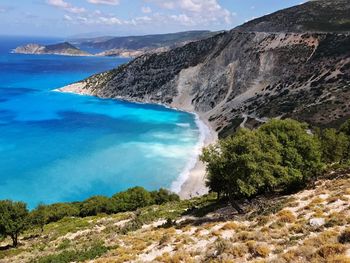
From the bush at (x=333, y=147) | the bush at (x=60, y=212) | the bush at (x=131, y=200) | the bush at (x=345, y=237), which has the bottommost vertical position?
the bush at (x=60, y=212)

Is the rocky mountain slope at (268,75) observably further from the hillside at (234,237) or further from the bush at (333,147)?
the hillside at (234,237)

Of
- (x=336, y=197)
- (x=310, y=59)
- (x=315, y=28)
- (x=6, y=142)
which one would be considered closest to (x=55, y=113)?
(x=6, y=142)

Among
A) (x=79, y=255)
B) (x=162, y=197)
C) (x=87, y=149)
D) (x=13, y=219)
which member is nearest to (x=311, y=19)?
(x=87, y=149)

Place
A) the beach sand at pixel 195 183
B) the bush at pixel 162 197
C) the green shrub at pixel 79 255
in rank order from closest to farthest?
the green shrub at pixel 79 255 → the bush at pixel 162 197 → the beach sand at pixel 195 183

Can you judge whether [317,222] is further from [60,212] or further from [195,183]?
[195,183]

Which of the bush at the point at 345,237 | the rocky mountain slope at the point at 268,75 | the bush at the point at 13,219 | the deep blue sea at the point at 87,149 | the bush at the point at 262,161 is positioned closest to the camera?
the bush at the point at 345,237

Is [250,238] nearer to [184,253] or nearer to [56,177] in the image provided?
[184,253]

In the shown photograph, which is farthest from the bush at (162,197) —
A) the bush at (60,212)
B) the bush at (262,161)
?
the bush at (262,161)
